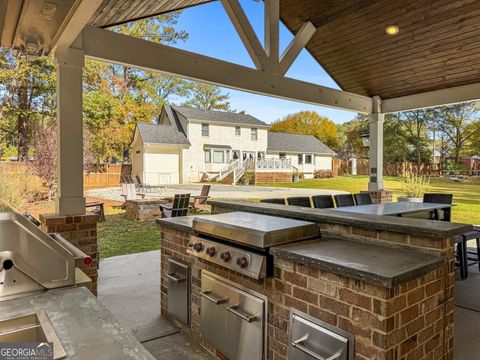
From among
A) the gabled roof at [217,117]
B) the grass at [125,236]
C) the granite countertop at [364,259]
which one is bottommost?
the grass at [125,236]

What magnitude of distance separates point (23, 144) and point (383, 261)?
57.0 feet

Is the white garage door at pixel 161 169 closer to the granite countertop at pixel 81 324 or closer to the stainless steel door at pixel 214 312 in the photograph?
the stainless steel door at pixel 214 312

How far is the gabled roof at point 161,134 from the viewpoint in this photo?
19.2 m

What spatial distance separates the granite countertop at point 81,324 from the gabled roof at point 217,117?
20.1m

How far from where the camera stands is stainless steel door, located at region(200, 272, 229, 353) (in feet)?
7.64

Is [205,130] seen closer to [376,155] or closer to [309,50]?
[376,155]

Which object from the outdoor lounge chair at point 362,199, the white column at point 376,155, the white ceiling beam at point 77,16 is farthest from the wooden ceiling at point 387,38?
the outdoor lounge chair at point 362,199

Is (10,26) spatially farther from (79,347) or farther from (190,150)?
(190,150)

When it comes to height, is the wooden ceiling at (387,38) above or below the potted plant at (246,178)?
above

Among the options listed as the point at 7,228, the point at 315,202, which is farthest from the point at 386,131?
the point at 7,228

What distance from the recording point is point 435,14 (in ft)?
15.4

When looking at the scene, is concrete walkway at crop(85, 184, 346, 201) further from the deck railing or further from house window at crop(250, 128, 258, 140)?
house window at crop(250, 128, 258, 140)

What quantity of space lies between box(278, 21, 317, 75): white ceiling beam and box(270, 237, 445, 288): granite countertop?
11.8ft

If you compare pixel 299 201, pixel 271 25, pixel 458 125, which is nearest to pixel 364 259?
pixel 299 201
